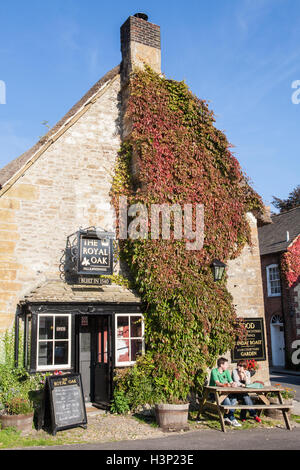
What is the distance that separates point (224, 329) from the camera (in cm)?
1068

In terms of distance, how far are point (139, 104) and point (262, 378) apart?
8.07m

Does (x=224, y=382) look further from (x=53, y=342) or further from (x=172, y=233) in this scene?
(x=53, y=342)

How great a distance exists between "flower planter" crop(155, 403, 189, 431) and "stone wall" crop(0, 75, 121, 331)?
12.8ft

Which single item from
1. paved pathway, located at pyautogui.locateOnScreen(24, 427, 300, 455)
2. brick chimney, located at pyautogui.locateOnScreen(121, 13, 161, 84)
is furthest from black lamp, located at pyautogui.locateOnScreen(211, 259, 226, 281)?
brick chimney, located at pyautogui.locateOnScreen(121, 13, 161, 84)

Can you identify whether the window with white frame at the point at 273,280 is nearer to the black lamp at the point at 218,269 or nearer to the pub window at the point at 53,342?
the black lamp at the point at 218,269

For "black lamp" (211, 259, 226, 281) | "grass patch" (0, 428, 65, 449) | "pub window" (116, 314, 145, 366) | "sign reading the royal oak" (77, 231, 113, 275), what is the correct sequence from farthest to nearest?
"black lamp" (211, 259, 226, 281)
"pub window" (116, 314, 145, 366)
"sign reading the royal oak" (77, 231, 113, 275)
"grass patch" (0, 428, 65, 449)

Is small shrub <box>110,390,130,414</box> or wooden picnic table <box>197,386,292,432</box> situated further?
small shrub <box>110,390,130,414</box>

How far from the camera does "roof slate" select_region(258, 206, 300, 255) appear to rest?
23.3m

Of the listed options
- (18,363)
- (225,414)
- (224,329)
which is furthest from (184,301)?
(18,363)

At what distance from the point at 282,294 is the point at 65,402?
55.4 feet

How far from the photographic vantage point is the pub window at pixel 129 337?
34.7 feet

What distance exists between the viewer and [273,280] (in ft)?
78.4

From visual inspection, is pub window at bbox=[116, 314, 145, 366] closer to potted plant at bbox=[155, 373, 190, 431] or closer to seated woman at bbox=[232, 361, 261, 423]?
potted plant at bbox=[155, 373, 190, 431]

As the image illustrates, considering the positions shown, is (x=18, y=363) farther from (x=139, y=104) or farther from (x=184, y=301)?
(x=139, y=104)
